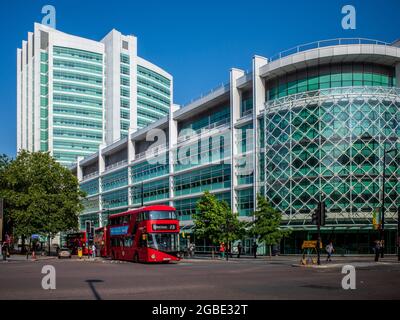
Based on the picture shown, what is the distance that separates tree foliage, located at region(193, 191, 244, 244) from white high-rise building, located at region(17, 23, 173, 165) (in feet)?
259

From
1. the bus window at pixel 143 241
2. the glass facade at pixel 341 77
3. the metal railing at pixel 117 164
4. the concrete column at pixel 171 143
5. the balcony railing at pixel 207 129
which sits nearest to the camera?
the bus window at pixel 143 241

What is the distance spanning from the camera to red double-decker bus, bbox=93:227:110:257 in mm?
48900

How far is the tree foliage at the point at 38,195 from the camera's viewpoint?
58.9 meters

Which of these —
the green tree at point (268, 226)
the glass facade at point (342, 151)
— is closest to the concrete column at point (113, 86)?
the glass facade at point (342, 151)

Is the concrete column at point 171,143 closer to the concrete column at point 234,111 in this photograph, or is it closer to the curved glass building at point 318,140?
the curved glass building at point 318,140

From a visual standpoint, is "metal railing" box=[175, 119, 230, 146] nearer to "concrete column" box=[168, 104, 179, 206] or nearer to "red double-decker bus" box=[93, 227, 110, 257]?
"concrete column" box=[168, 104, 179, 206]

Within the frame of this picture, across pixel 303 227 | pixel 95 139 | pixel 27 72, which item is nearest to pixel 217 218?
pixel 303 227

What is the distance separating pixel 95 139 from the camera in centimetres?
12756

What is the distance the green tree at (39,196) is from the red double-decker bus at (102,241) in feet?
12.1

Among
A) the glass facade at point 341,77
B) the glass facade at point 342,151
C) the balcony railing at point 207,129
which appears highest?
the glass facade at point 341,77

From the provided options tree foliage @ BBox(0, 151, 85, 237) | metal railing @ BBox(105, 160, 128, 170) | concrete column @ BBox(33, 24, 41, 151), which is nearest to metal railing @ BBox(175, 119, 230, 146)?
tree foliage @ BBox(0, 151, 85, 237)

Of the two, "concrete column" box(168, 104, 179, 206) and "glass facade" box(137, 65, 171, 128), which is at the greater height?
"glass facade" box(137, 65, 171, 128)

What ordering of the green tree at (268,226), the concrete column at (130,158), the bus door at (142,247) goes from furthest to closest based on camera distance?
the concrete column at (130,158) → the green tree at (268,226) → the bus door at (142,247)

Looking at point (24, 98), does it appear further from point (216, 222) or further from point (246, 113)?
point (216, 222)
